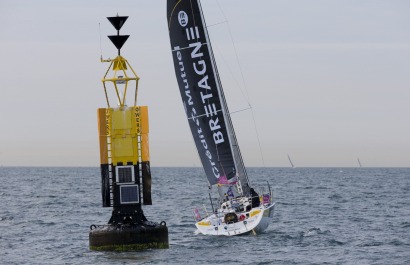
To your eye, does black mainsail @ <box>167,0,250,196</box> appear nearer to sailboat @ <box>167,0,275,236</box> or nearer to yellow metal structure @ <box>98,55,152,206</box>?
sailboat @ <box>167,0,275,236</box>

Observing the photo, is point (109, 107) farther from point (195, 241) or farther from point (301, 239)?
point (301, 239)

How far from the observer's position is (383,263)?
3200cm

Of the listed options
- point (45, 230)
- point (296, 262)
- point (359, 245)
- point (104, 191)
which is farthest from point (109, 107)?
point (45, 230)

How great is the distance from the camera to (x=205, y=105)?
43.6m

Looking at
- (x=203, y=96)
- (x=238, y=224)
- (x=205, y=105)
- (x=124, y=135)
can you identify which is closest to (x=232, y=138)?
(x=205, y=105)

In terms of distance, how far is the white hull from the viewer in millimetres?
40156

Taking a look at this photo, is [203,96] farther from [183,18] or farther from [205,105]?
[183,18]

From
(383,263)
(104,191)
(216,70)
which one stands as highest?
(216,70)

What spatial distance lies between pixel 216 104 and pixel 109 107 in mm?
14191

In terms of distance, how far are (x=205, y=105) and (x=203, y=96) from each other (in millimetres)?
444

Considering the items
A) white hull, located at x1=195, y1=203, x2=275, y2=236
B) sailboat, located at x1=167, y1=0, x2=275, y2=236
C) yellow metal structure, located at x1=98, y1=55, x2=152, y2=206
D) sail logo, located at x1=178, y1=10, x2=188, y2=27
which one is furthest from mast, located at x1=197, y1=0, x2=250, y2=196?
yellow metal structure, located at x1=98, y1=55, x2=152, y2=206

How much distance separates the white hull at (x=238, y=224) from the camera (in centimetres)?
4016

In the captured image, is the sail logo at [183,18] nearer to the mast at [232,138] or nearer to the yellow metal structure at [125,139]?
the mast at [232,138]

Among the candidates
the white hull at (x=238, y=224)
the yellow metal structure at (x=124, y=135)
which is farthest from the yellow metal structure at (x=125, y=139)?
the white hull at (x=238, y=224)
